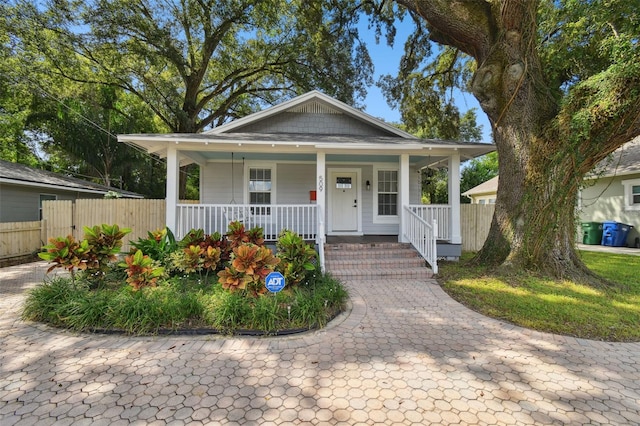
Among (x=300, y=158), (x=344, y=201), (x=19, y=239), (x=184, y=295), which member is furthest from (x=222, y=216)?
(x=19, y=239)

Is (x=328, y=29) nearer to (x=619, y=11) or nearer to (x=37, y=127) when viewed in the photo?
(x=619, y=11)

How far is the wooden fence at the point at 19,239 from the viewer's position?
25.7ft

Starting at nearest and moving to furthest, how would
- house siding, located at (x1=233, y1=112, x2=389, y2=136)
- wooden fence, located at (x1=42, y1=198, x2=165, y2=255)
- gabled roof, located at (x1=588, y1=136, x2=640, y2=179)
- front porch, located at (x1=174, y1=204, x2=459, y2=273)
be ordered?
front porch, located at (x1=174, y1=204, x2=459, y2=273), wooden fence, located at (x1=42, y1=198, x2=165, y2=255), house siding, located at (x1=233, y1=112, x2=389, y2=136), gabled roof, located at (x1=588, y1=136, x2=640, y2=179)

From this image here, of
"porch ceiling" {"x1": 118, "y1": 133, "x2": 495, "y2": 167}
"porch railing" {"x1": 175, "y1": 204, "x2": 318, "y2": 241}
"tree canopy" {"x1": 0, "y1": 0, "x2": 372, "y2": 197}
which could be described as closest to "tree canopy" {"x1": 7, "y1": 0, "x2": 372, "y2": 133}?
"tree canopy" {"x1": 0, "y1": 0, "x2": 372, "y2": 197}

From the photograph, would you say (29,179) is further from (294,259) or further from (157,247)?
(294,259)

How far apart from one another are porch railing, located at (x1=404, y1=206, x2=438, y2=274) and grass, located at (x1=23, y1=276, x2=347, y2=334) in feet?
10.5

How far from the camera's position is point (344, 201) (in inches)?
379

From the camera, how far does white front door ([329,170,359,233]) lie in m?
9.54

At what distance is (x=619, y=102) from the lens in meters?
4.83

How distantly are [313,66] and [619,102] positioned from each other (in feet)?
42.0

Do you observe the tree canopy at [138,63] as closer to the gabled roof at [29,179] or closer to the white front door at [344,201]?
the gabled roof at [29,179]

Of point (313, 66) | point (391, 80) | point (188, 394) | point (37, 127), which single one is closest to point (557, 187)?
point (188, 394)

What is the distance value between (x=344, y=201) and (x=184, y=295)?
6306 mm

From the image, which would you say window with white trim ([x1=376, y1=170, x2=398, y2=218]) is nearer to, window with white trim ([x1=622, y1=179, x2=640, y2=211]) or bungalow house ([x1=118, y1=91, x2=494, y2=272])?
bungalow house ([x1=118, y1=91, x2=494, y2=272])
